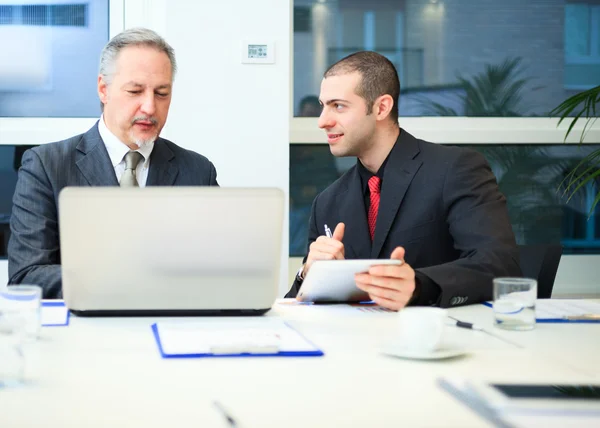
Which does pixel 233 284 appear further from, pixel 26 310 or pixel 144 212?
pixel 26 310

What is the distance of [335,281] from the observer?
71.4 inches

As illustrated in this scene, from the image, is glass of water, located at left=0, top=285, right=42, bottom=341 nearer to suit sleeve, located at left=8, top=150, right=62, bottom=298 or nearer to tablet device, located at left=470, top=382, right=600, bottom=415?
suit sleeve, located at left=8, top=150, right=62, bottom=298

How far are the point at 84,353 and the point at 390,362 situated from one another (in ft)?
1.66

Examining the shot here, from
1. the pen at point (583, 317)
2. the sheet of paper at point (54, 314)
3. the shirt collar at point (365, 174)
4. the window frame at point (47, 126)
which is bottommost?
the pen at point (583, 317)

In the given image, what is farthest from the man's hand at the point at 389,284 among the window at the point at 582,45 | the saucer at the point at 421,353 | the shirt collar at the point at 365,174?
the window at the point at 582,45

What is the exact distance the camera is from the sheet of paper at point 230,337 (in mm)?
1281

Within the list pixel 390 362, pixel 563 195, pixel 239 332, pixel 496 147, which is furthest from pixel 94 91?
pixel 390 362

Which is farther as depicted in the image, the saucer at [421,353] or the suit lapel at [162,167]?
the suit lapel at [162,167]

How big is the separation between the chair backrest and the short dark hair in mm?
700

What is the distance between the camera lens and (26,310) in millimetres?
1356

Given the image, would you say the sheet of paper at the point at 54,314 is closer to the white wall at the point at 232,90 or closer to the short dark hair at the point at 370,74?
the short dark hair at the point at 370,74

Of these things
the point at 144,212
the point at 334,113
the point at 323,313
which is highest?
the point at 334,113

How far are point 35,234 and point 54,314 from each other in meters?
0.60

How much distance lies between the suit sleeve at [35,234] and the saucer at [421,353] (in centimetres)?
105
